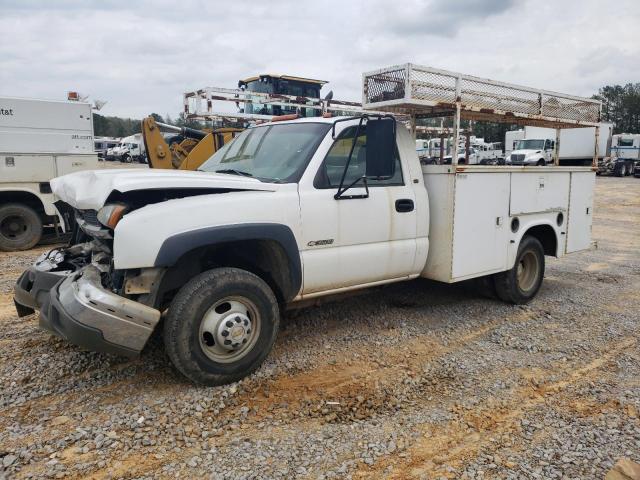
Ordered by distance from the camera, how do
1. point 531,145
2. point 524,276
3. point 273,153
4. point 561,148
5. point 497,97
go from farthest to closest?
point 531,145 → point 561,148 → point 524,276 → point 497,97 → point 273,153

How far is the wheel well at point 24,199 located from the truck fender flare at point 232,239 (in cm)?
672

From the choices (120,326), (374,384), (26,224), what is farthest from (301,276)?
(26,224)

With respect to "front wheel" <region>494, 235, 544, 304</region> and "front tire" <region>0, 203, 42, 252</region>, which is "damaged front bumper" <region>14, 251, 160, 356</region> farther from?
"front tire" <region>0, 203, 42, 252</region>

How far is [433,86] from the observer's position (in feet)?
16.0

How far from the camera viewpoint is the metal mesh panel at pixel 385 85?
4.76 meters

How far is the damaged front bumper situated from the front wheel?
398 centimetres

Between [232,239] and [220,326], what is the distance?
2.05ft

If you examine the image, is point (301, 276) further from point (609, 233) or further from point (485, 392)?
point (609, 233)

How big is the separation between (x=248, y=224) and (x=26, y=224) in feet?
23.0

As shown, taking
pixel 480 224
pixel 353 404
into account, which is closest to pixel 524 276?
pixel 480 224

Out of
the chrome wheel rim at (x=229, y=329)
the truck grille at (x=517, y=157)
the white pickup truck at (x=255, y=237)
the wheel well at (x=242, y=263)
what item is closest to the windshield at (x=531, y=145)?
the truck grille at (x=517, y=157)

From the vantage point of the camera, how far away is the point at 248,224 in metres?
3.71

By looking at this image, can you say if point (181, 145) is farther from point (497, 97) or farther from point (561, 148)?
point (561, 148)

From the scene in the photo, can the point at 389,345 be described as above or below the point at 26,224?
below
